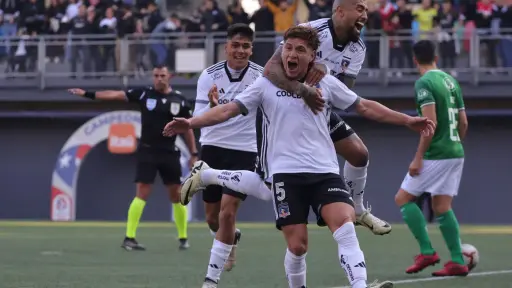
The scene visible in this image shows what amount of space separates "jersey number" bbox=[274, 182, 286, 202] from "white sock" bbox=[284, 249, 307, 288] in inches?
16.7

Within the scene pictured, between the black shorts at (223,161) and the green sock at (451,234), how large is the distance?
196 cm

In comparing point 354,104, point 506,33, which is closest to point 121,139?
point 506,33

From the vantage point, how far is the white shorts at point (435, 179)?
1123cm

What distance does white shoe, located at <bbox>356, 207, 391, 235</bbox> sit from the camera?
912cm

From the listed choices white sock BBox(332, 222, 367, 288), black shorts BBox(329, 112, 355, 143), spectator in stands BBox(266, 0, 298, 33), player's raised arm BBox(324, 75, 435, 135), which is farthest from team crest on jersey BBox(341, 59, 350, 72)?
spectator in stands BBox(266, 0, 298, 33)

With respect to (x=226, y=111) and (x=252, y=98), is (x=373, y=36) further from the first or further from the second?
(x=226, y=111)

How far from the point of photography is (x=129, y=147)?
2764cm

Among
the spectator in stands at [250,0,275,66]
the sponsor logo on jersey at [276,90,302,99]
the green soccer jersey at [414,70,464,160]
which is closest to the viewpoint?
the sponsor logo on jersey at [276,90,302,99]

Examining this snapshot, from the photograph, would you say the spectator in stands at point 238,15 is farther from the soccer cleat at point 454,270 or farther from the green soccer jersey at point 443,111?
the soccer cleat at point 454,270

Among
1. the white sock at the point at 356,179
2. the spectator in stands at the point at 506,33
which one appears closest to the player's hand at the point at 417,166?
the white sock at the point at 356,179

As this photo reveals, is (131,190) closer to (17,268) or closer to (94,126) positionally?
(94,126)

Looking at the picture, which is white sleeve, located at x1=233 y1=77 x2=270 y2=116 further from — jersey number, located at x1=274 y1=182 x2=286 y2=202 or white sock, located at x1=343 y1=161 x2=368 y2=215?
white sock, located at x1=343 y1=161 x2=368 y2=215

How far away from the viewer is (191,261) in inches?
510

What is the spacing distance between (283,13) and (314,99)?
55.6ft
